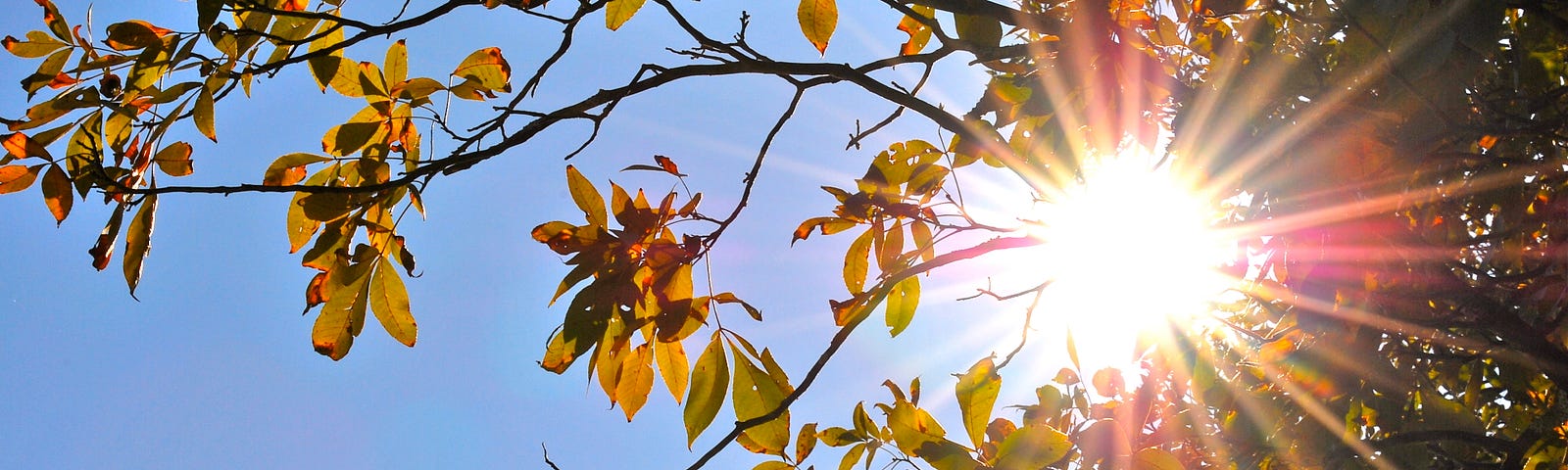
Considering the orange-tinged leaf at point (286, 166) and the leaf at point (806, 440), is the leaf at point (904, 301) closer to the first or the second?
the leaf at point (806, 440)

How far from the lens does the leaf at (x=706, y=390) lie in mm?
945

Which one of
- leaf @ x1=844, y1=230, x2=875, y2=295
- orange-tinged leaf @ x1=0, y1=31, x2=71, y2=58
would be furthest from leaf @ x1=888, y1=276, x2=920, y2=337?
orange-tinged leaf @ x1=0, y1=31, x2=71, y2=58

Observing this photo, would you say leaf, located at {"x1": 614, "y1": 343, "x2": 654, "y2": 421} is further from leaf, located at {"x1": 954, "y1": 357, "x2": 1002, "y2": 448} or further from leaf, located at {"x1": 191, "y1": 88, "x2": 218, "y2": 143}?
leaf, located at {"x1": 191, "y1": 88, "x2": 218, "y2": 143}

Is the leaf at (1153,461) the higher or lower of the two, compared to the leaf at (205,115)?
lower

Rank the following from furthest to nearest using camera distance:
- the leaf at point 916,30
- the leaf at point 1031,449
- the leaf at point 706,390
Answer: the leaf at point 916,30
the leaf at point 706,390
the leaf at point 1031,449

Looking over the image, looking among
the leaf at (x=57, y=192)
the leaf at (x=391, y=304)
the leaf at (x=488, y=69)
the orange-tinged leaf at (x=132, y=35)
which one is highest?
the leaf at (x=488, y=69)

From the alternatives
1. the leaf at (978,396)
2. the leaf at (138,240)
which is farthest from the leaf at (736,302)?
the leaf at (138,240)

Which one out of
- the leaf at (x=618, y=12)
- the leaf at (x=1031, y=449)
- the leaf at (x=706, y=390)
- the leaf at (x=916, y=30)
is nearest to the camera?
the leaf at (x=1031, y=449)

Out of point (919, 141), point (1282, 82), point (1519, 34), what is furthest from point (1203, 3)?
point (1519, 34)

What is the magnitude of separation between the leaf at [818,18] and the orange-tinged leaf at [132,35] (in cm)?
81

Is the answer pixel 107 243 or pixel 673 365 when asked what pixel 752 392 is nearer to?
pixel 673 365

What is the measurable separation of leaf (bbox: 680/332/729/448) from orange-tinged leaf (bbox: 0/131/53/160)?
845mm

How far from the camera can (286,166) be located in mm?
1079

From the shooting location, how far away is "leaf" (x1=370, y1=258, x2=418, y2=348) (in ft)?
3.35
